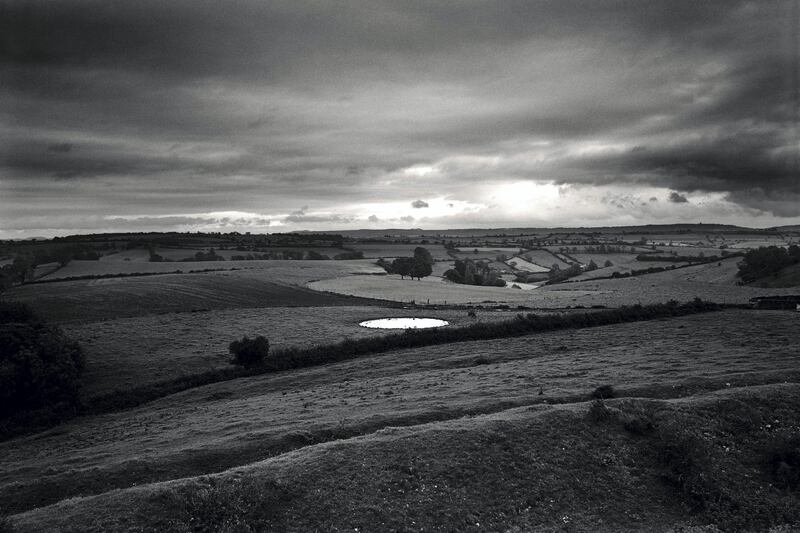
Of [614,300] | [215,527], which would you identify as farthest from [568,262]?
[215,527]

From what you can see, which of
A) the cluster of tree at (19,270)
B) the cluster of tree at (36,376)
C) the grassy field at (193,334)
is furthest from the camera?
the cluster of tree at (19,270)

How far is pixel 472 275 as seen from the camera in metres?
131

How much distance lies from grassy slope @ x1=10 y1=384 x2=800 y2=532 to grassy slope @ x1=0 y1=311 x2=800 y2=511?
327cm

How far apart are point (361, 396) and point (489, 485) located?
47.5 feet

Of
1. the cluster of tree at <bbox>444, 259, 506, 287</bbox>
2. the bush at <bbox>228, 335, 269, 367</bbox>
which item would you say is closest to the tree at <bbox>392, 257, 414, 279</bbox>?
the cluster of tree at <bbox>444, 259, 506, 287</bbox>

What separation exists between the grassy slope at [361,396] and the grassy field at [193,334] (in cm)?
652

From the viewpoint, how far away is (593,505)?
19547 mm

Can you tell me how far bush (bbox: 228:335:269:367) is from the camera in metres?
44.1

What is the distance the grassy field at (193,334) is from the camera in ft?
140

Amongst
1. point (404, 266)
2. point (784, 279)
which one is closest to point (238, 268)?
point (404, 266)

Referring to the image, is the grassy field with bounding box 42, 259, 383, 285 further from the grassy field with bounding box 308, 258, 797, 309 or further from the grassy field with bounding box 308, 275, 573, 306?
the grassy field with bounding box 308, 258, 797, 309

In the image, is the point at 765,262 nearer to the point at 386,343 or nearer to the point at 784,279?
the point at 784,279

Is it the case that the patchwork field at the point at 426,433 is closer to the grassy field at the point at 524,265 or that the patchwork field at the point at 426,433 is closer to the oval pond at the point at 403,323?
the oval pond at the point at 403,323

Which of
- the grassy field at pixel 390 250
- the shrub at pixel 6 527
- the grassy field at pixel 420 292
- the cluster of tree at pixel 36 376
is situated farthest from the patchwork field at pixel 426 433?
the grassy field at pixel 390 250
